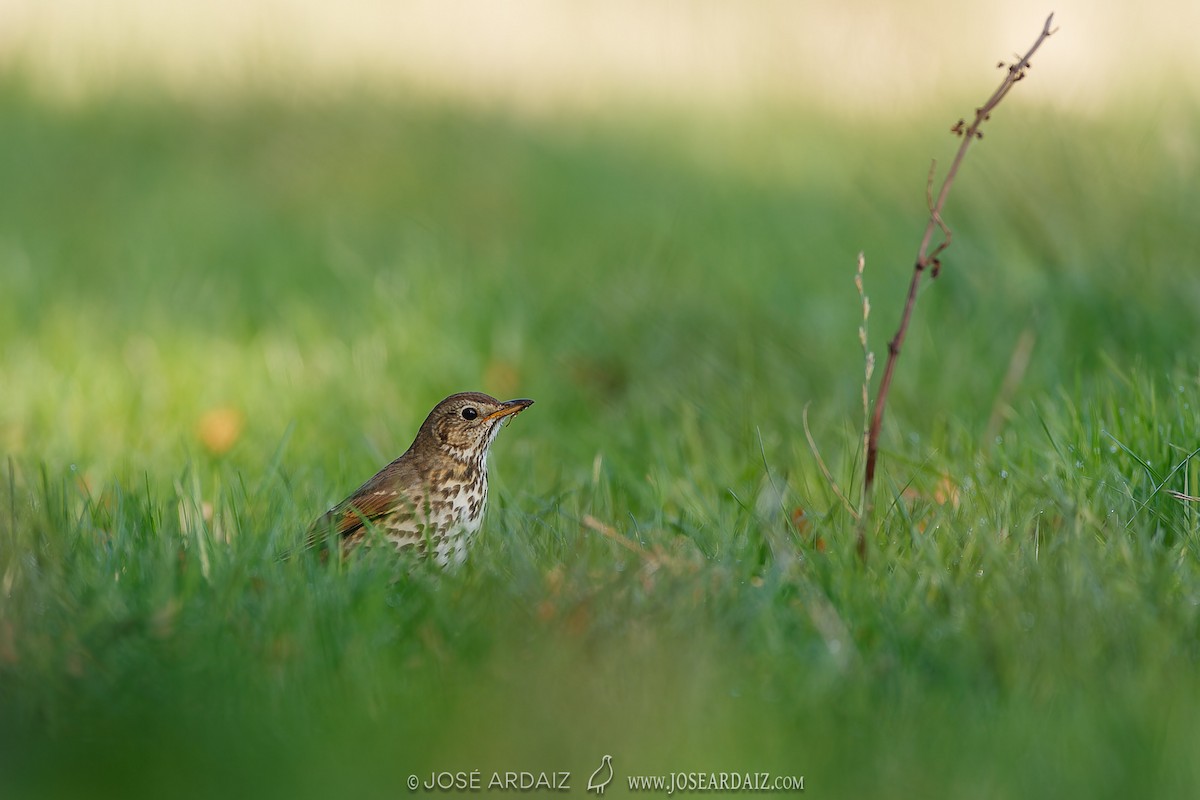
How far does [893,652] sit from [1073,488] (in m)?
1.02

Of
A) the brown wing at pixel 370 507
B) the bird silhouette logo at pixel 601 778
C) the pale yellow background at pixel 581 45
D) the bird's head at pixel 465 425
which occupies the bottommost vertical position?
the bird silhouette logo at pixel 601 778

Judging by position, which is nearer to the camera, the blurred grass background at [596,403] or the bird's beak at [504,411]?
the blurred grass background at [596,403]

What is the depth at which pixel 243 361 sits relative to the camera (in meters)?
6.27

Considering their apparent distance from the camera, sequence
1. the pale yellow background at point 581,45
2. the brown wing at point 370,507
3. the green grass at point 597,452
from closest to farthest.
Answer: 1. the green grass at point 597,452
2. the brown wing at point 370,507
3. the pale yellow background at point 581,45

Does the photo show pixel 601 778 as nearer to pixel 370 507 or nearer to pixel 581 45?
pixel 370 507

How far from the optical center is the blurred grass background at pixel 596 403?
269 cm

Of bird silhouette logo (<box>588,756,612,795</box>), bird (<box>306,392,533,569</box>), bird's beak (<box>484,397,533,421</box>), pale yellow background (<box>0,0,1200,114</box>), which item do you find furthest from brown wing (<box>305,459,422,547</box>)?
pale yellow background (<box>0,0,1200,114</box>)

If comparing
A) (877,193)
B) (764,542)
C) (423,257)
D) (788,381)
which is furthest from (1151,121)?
(764,542)

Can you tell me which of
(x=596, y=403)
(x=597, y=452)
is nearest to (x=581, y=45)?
(x=596, y=403)

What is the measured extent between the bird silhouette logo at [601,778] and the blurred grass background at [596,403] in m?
0.02

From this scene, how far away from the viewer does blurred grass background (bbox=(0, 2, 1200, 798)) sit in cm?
269

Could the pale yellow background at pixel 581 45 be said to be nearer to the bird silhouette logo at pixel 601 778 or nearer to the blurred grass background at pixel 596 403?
the blurred grass background at pixel 596 403

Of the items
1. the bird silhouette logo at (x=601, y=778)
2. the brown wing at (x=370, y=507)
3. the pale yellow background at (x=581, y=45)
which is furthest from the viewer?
the pale yellow background at (x=581, y=45)

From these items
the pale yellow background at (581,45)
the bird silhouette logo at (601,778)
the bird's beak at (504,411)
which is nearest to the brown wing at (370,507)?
the bird's beak at (504,411)
